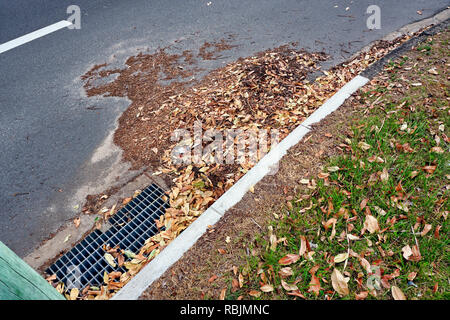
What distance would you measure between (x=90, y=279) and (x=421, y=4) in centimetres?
778

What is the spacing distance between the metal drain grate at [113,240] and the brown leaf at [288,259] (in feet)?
4.37

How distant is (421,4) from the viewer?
5988 mm

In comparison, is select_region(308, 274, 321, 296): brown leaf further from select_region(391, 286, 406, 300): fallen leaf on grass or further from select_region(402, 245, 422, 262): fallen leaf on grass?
select_region(402, 245, 422, 262): fallen leaf on grass

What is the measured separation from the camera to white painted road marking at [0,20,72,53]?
5.64 meters

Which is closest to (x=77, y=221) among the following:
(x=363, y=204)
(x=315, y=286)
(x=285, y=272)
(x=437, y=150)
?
(x=285, y=272)

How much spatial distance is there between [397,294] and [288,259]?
2.69 feet

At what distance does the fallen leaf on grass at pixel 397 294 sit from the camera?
82.4 inches

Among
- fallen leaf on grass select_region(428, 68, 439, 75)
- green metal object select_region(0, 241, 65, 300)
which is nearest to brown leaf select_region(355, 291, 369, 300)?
green metal object select_region(0, 241, 65, 300)

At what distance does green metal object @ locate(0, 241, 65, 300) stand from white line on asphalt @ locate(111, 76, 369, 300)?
2.84 feet

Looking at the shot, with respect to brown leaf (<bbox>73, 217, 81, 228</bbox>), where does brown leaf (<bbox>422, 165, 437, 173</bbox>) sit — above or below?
below
